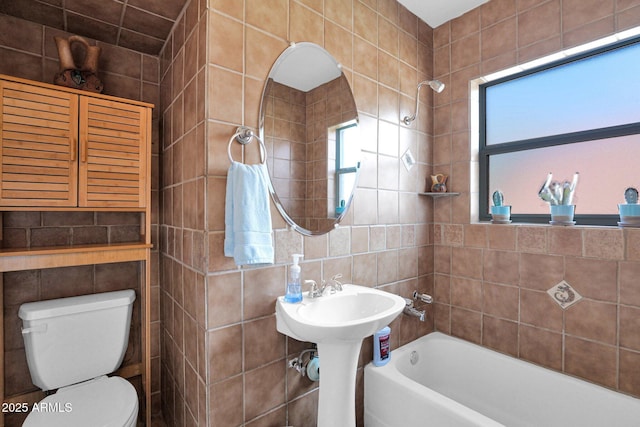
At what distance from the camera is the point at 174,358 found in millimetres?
1595

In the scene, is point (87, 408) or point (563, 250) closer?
point (87, 408)

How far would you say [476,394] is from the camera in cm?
183

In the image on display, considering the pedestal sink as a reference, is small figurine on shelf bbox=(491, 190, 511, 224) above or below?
above

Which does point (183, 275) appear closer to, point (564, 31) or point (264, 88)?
point (264, 88)

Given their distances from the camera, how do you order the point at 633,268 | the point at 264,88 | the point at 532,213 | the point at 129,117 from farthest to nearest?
the point at 532,213 < the point at 129,117 < the point at 633,268 < the point at 264,88

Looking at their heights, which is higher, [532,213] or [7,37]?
[7,37]

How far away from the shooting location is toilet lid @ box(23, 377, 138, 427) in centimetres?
123

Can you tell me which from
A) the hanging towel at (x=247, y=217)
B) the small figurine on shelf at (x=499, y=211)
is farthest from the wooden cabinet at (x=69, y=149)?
the small figurine on shelf at (x=499, y=211)

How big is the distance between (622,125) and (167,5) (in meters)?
2.45

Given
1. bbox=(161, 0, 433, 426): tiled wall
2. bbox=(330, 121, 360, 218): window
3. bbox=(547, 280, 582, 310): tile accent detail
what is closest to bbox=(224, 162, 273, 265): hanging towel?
bbox=(161, 0, 433, 426): tiled wall

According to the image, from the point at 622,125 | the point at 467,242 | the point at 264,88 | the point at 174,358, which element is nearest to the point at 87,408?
the point at 174,358

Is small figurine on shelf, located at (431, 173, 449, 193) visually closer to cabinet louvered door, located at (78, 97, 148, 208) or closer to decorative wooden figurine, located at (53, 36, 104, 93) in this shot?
cabinet louvered door, located at (78, 97, 148, 208)

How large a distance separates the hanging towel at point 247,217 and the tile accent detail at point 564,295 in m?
1.61

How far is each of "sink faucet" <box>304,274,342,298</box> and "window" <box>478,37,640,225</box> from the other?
130 cm
